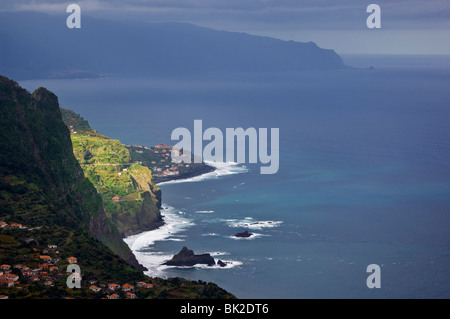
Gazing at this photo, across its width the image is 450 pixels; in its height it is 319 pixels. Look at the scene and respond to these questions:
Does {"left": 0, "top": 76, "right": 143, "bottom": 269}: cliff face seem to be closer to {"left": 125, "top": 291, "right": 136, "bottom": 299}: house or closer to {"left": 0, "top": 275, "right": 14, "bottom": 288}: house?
{"left": 0, "top": 275, "right": 14, "bottom": 288}: house

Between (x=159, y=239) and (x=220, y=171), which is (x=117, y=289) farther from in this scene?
(x=220, y=171)

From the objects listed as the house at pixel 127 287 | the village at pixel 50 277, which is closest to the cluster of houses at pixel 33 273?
the village at pixel 50 277


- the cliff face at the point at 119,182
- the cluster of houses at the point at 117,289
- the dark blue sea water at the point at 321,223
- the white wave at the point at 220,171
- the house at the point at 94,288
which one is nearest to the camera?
the cluster of houses at the point at 117,289

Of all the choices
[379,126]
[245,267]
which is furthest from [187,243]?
[379,126]

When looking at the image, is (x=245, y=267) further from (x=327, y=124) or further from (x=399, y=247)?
(x=327, y=124)

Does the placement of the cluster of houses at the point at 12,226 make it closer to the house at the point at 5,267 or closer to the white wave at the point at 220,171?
the house at the point at 5,267
